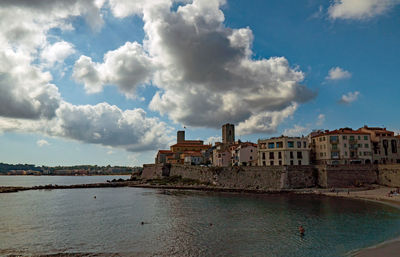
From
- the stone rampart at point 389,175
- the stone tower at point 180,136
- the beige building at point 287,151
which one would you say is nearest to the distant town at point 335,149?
the beige building at point 287,151

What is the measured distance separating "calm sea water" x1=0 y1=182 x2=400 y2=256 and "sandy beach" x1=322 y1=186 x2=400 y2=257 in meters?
1.36

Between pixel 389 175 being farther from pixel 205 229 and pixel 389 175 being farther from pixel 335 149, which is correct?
pixel 205 229

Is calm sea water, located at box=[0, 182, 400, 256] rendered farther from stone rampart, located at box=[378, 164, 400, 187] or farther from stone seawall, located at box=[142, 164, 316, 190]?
stone rampart, located at box=[378, 164, 400, 187]

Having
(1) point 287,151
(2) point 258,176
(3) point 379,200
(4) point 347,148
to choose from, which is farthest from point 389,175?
(2) point 258,176

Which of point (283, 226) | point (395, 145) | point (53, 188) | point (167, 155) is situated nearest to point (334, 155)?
point (395, 145)

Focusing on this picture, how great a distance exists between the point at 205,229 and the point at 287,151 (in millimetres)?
45119

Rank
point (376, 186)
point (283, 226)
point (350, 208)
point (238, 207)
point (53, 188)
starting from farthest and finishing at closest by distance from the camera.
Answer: point (53, 188) < point (376, 186) < point (238, 207) < point (350, 208) < point (283, 226)

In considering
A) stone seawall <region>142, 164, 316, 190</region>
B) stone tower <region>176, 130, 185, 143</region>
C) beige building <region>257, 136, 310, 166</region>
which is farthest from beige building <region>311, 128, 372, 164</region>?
stone tower <region>176, 130, 185, 143</region>

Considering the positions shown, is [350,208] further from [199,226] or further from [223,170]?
[223,170]

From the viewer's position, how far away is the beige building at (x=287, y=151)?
72000 mm

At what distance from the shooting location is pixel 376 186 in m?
62.1

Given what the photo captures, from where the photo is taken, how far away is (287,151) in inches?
2832

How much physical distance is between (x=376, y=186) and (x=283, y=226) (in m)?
41.5

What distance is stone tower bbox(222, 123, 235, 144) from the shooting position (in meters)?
144
